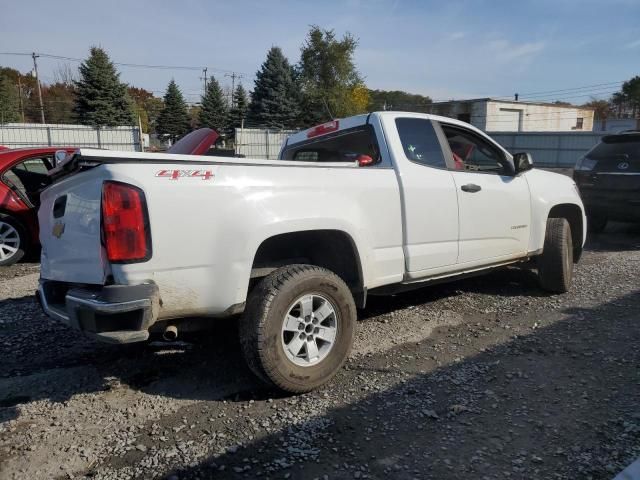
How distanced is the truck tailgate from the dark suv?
8013 mm

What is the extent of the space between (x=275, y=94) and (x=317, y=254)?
44.7 metres

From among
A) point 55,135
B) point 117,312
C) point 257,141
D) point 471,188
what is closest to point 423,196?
point 471,188

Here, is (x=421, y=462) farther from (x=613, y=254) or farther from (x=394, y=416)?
(x=613, y=254)

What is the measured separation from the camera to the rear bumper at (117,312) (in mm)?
2703

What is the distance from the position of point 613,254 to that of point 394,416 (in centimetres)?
615

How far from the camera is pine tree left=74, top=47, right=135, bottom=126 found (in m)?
40.9

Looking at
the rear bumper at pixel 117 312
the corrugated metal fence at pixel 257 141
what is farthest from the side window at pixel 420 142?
the corrugated metal fence at pixel 257 141

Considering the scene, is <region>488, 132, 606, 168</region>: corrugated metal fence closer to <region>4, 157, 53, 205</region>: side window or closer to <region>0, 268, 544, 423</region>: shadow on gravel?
<region>4, 157, 53, 205</region>: side window

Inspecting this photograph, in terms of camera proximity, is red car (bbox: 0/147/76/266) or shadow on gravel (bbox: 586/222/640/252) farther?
shadow on gravel (bbox: 586/222/640/252)

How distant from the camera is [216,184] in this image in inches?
116

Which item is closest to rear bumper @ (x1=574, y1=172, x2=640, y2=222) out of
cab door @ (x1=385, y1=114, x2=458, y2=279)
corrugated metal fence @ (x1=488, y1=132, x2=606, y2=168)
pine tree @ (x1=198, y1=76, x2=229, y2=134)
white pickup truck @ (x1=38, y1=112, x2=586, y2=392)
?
white pickup truck @ (x1=38, y1=112, x2=586, y2=392)

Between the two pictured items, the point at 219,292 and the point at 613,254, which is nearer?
the point at 219,292

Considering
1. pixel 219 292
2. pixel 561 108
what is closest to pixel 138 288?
pixel 219 292

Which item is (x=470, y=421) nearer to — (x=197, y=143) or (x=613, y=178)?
(x=197, y=143)
